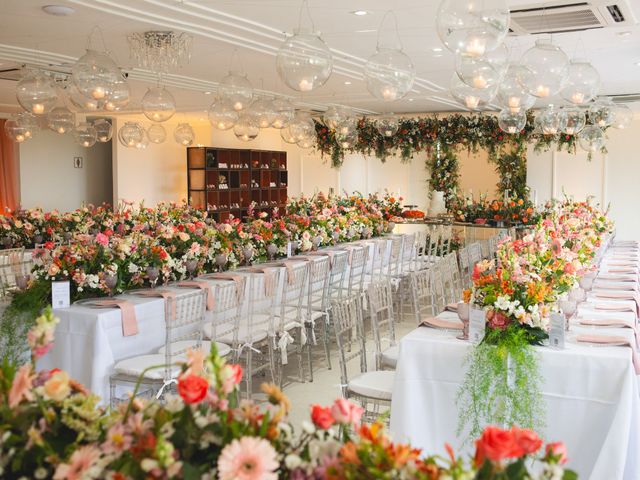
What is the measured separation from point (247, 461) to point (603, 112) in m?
8.36

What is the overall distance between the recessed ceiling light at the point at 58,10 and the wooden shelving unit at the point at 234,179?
8.73 meters

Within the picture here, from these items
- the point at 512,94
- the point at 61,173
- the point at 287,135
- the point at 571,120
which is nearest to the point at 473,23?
the point at 512,94

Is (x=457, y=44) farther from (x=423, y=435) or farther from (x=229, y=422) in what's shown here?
(x=229, y=422)

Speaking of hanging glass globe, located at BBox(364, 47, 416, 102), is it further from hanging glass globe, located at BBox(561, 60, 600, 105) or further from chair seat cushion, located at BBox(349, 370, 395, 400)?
chair seat cushion, located at BBox(349, 370, 395, 400)

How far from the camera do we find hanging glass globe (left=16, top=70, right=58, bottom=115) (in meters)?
6.13

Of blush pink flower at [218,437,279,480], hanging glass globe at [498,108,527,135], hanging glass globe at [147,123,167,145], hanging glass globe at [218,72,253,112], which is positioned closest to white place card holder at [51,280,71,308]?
hanging glass globe at [218,72,253,112]

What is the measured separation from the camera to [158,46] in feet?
22.6

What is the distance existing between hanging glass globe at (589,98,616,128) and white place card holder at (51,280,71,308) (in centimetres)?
668

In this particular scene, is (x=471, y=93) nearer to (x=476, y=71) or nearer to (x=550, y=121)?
(x=476, y=71)

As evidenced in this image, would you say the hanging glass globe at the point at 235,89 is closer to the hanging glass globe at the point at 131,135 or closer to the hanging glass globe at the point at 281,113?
the hanging glass globe at the point at 281,113

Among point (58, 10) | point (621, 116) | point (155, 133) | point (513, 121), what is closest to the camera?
point (58, 10)

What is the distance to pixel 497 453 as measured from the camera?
58.4 inches

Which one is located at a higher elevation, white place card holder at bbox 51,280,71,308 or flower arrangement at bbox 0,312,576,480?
flower arrangement at bbox 0,312,576,480

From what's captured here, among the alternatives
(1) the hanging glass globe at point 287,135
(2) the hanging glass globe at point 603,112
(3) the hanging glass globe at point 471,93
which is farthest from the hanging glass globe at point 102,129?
(2) the hanging glass globe at point 603,112
